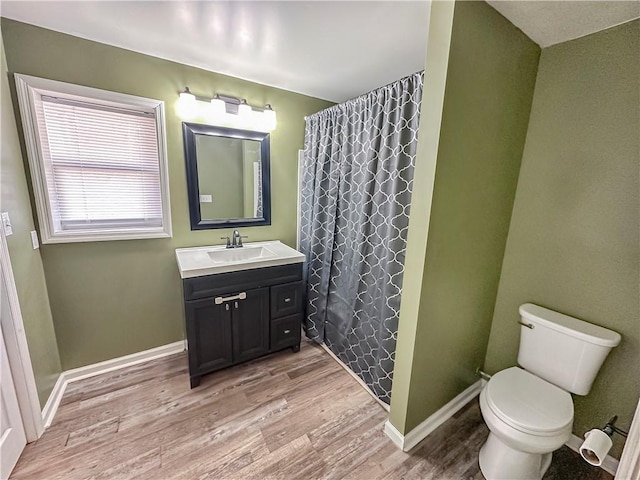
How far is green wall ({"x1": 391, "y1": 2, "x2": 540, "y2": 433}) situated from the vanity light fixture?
1.43 m

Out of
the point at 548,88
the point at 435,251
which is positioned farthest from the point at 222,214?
the point at 548,88

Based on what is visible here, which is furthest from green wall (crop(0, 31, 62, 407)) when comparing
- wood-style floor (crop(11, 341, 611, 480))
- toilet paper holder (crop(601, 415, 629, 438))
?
toilet paper holder (crop(601, 415, 629, 438))

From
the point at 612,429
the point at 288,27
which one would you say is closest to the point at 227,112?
the point at 288,27

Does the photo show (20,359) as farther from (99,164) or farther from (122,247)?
(99,164)

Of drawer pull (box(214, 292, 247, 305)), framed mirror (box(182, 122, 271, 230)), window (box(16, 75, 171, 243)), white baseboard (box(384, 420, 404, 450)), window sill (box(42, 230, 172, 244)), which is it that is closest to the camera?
white baseboard (box(384, 420, 404, 450))

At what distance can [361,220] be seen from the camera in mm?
1832

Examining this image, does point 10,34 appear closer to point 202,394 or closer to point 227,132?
point 227,132

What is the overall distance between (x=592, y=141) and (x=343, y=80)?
5.30 ft

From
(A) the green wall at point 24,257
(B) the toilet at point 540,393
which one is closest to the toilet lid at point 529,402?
(B) the toilet at point 540,393

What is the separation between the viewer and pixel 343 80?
2.08m

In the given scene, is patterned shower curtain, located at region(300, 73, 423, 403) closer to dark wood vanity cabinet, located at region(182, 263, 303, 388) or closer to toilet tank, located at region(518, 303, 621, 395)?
dark wood vanity cabinet, located at region(182, 263, 303, 388)

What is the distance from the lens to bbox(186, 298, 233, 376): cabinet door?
5.73 feet

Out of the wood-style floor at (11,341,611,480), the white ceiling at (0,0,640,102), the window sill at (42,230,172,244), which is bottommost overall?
the wood-style floor at (11,341,611,480)

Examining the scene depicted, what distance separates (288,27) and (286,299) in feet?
5.84
